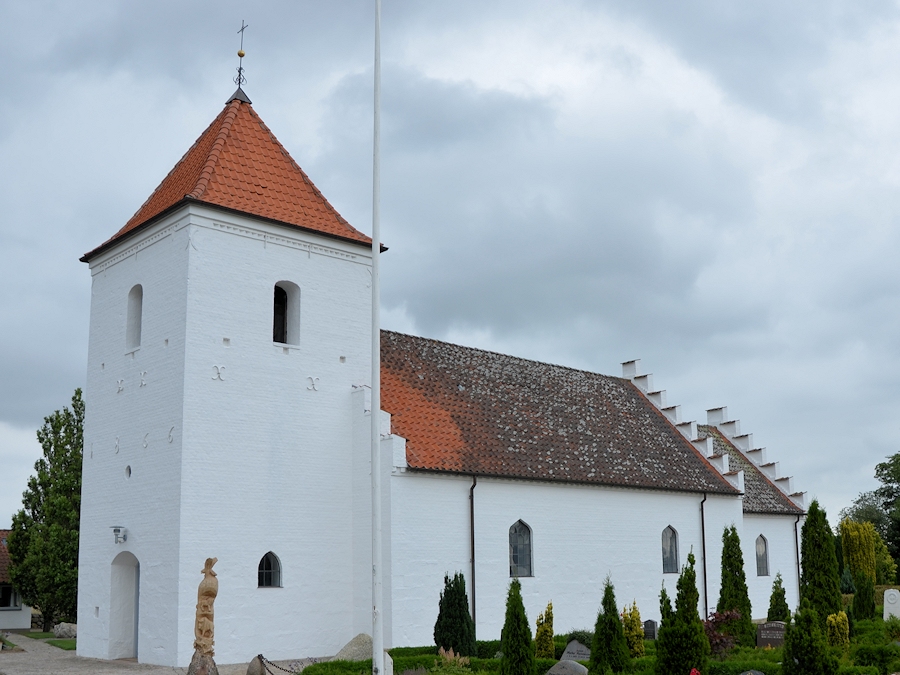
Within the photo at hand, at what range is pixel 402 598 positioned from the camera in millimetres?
19797

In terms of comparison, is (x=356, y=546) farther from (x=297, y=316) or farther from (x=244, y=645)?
(x=297, y=316)

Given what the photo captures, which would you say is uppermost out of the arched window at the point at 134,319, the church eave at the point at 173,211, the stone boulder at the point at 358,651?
the church eave at the point at 173,211

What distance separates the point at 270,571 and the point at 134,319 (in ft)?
22.0

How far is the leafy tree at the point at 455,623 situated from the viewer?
18.2 m

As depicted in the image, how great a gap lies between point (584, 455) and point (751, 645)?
6631 mm

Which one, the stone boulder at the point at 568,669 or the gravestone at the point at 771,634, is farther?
the gravestone at the point at 771,634

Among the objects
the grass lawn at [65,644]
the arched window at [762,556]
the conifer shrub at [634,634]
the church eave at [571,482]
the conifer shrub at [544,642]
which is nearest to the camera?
the conifer shrub at [544,642]

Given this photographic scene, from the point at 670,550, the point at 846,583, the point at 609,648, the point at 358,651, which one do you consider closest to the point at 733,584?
the point at 670,550

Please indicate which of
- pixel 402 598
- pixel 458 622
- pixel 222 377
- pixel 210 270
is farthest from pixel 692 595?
pixel 210 270

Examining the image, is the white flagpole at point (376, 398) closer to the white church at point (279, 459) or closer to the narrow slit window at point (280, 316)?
the white church at point (279, 459)

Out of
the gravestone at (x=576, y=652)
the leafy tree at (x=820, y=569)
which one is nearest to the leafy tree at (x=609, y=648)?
the gravestone at (x=576, y=652)

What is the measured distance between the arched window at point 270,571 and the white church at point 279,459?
30 millimetres

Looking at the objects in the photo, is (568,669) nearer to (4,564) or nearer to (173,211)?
(173,211)

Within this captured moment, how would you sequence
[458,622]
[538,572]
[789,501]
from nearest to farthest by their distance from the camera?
[458,622]
[538,572]
[789,501]
